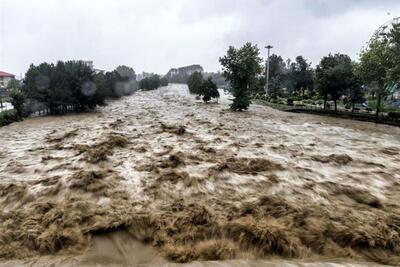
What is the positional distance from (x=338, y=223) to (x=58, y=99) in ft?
103

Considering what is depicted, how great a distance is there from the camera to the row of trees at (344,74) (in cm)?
2186

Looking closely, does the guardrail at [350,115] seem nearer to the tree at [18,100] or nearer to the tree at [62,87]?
the tree at [62,87]

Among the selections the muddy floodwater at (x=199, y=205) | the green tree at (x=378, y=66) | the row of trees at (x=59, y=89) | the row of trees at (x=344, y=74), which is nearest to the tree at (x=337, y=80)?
the row of trees at (x=344, y=74)

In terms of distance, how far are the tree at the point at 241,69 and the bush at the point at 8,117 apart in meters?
21.4

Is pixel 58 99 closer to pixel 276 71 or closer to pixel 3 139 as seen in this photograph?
pixel 3 139

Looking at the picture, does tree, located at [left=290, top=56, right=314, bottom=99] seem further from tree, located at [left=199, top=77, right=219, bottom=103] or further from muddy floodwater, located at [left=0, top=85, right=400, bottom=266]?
muddy floodwater, located at [left=0, top=85, right=400, bottom=266]

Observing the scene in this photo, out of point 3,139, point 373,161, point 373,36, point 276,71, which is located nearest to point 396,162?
point 373,161

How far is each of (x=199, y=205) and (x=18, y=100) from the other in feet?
88.5

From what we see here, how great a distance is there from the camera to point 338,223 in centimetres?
671

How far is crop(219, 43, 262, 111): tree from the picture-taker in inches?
1319

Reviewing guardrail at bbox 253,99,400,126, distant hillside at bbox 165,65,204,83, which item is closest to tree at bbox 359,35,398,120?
guardrail at bbox 253,99,400,126

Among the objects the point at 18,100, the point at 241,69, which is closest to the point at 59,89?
the point at 18,100

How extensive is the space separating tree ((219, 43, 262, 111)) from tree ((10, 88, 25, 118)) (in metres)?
20.7

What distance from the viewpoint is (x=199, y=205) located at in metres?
7.53
